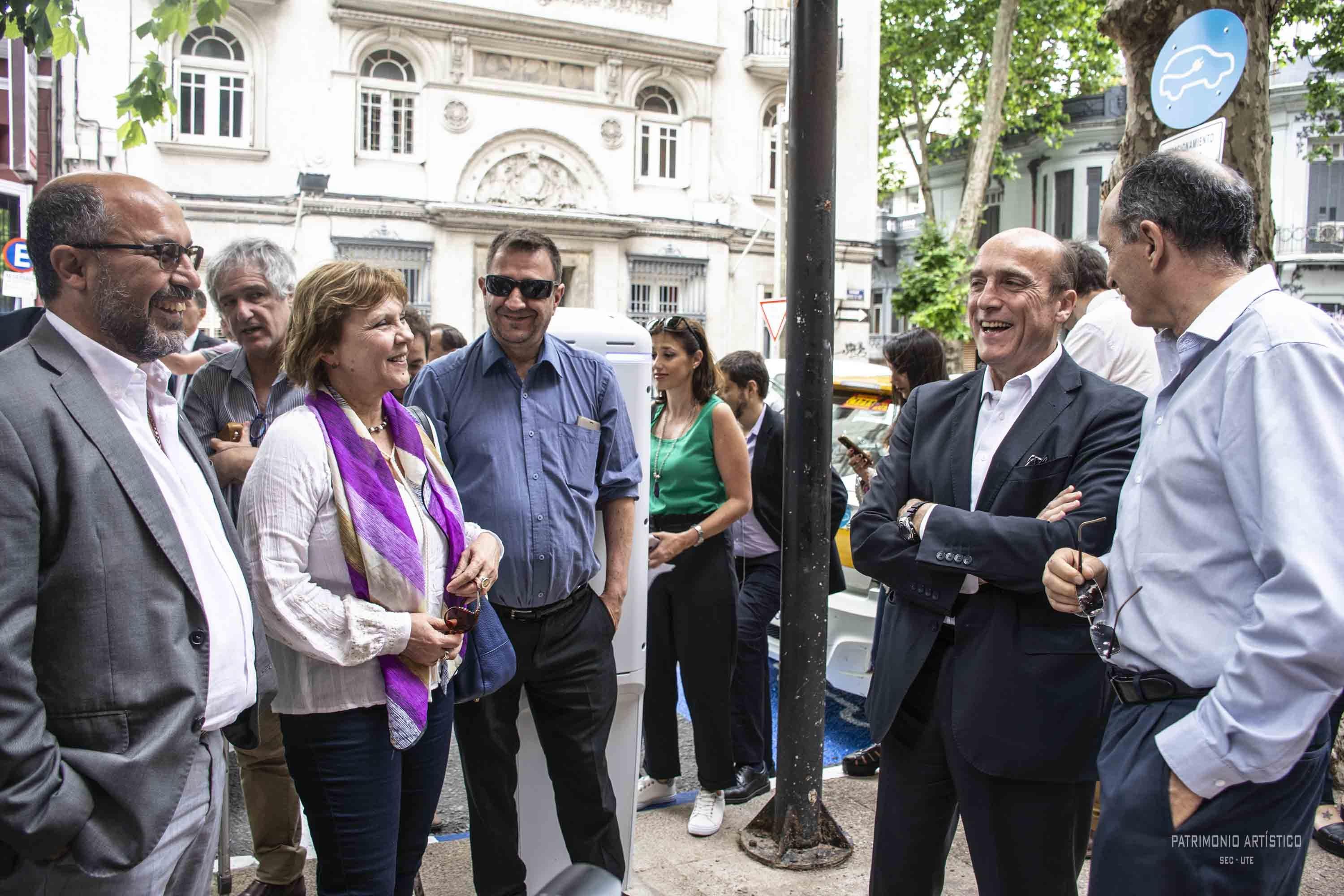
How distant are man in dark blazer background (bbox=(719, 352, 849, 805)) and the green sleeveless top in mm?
226

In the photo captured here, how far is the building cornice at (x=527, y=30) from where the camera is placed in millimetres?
21453

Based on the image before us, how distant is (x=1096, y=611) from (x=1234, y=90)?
336 cm

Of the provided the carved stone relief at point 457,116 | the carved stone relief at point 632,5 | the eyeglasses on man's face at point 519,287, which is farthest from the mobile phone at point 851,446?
the carved stone relief at point 632,5

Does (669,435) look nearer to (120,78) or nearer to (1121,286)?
(1121,286)

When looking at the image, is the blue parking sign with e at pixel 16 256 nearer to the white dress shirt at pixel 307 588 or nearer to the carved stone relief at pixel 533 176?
the white dress shirt at pixel 307 588

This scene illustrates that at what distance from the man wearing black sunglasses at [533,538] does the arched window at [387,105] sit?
1992 cm

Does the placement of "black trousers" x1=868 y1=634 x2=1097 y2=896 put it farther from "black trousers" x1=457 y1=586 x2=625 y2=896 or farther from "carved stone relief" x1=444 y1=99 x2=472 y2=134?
"carved stone relief" x1=444 y1=99 x2=472 y2=134

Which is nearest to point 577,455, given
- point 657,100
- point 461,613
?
point 461,613

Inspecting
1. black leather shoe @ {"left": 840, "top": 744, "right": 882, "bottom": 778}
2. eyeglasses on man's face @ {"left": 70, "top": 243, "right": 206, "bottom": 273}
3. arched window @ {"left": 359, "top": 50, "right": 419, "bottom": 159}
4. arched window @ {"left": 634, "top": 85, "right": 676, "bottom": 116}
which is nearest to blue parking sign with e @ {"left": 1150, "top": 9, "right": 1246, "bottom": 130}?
black leather shoe @ {"left": 840, "top": 744, "right": 882, "bottom": 778}

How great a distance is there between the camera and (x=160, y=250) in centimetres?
215

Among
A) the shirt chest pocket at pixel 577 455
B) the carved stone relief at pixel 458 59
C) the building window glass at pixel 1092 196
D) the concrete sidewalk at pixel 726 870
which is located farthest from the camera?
the building window glass at pixel 1092 196

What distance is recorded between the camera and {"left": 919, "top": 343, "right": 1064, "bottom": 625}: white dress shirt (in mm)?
2768

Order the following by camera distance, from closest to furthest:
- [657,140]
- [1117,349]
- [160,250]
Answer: [160,250] < [1117,349] < [657,140]

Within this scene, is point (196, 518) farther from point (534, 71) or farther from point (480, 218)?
point (534, 71)
